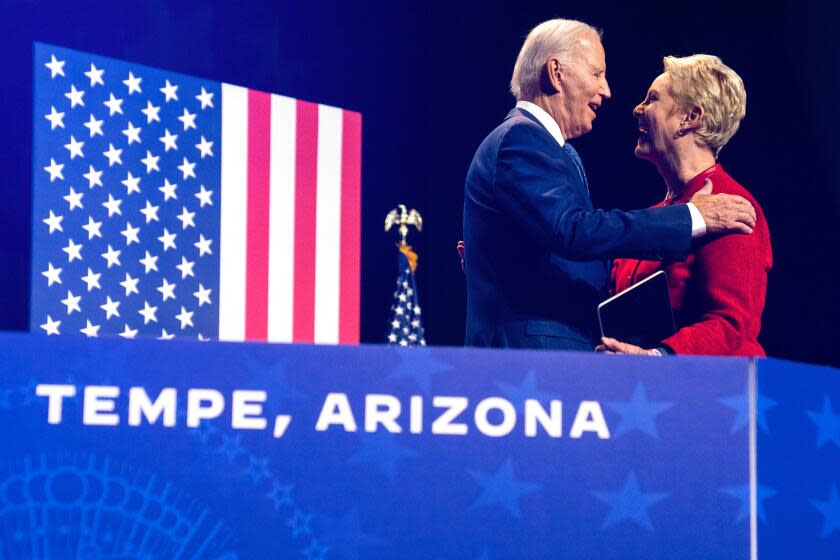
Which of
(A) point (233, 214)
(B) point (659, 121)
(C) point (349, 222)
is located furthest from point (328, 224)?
(B) point (659, 121)

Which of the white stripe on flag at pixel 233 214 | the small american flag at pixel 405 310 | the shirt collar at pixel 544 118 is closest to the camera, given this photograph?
A: the shirt collar at pixel 544 118

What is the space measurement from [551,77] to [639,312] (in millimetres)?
517

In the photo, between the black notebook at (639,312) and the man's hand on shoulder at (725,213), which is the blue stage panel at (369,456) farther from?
the man's hand on shoulder at (725,213)

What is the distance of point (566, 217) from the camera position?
1.53 metres

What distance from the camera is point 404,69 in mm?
6121

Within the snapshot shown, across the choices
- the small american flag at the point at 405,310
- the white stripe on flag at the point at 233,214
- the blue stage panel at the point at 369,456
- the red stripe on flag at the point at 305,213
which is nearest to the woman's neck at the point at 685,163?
the blue stage panel at the point at 369,456

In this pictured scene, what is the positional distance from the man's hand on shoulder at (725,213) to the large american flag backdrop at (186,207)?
3.38 m

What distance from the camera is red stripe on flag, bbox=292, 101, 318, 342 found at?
5305mm

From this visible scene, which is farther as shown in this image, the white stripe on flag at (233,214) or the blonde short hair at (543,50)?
the white stripe on flag at (233,214)

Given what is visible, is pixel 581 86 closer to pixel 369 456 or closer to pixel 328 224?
pixel 369 456

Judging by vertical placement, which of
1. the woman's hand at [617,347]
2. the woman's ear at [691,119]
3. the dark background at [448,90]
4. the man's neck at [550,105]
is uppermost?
the dark background at [448,90]

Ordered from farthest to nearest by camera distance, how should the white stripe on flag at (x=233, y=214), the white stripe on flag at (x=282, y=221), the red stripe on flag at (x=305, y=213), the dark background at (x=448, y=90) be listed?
the red stripe on flag at (x=305, y=213) < the white stripe on flag at (x=282, y=221) < the white stripe on flag at (x=233, y=214) < the dark background at (x=448, y=90)

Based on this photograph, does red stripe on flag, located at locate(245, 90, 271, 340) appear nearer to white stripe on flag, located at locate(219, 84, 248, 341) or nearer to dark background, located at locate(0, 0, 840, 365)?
white stripe on flag, located at locate(219, 84, 248, 341)

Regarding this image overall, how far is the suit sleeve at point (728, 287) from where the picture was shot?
1.73 meters
